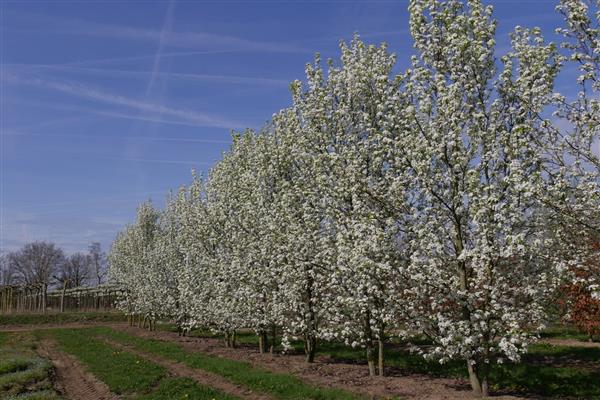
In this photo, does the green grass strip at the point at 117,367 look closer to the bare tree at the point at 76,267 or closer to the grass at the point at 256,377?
the grass at the point at 256,377

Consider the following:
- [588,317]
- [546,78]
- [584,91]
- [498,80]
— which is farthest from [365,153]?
[588,317]

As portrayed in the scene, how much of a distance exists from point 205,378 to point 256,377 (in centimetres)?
263

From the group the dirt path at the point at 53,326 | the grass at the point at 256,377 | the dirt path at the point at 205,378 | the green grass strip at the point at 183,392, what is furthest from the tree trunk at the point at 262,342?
the dirt path at the point at 53,326

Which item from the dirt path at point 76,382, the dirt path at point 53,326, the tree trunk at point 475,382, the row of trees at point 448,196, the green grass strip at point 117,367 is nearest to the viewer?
the row of trees at point 448,196

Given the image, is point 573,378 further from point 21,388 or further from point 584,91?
point 21,388

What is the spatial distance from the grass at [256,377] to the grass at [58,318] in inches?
1469

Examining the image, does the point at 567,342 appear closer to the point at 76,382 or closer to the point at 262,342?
the point at 262,342

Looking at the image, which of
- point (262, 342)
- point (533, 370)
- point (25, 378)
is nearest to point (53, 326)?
point (262, 342)

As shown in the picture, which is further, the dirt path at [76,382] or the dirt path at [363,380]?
the dirt path at [76,382]

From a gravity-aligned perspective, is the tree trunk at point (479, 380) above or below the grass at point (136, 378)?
above

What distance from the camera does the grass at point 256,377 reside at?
54.9ft

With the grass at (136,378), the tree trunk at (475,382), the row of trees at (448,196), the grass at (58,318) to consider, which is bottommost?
the grass at (58,318)

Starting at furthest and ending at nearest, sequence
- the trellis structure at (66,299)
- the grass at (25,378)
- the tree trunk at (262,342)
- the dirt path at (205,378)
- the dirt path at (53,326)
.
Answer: the trellis structure at (66,299) < the dirt path at (53,326) < the tree trunk at (262,342) < the grass at (25,378) < the dirt path at (205,378)

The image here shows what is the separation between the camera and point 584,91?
40.1ft
